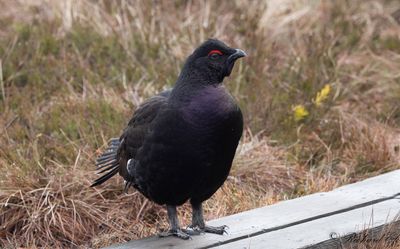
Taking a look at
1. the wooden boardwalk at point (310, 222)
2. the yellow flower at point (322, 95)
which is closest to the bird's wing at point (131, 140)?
the wooden boardwalk at point (310, 222)

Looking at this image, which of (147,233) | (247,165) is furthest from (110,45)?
(147,233)

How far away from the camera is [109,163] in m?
4.58

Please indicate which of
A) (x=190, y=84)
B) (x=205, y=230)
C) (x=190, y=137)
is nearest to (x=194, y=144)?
(x=190, y=137)

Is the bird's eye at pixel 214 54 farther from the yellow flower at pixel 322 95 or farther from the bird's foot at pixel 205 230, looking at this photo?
the yellow flower at pixel 322 95

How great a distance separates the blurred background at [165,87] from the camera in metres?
4.76

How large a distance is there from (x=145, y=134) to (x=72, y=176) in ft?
3.30

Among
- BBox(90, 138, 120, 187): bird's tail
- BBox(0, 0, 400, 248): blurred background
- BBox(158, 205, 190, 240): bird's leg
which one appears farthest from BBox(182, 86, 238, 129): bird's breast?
BBox(0, 0, 400, 248): blurred background

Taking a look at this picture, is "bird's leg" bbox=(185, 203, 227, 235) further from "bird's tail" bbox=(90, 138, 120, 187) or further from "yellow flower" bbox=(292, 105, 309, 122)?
"yellow flower" bbox=(292, 105, 309, 122)

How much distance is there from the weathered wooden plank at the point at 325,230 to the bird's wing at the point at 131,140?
66 centimetres

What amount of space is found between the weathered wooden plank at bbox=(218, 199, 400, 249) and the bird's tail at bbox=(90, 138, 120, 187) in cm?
88

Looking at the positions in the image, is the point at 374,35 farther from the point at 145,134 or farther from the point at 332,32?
the point at 145,134

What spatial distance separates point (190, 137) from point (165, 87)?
2631 millimetres

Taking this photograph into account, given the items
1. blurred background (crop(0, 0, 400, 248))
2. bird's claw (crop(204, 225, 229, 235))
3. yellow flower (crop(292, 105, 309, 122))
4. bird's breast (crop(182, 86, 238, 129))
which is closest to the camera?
bird's breast (crop(182, 86, 238, 129))

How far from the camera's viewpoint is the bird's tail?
449 cm
